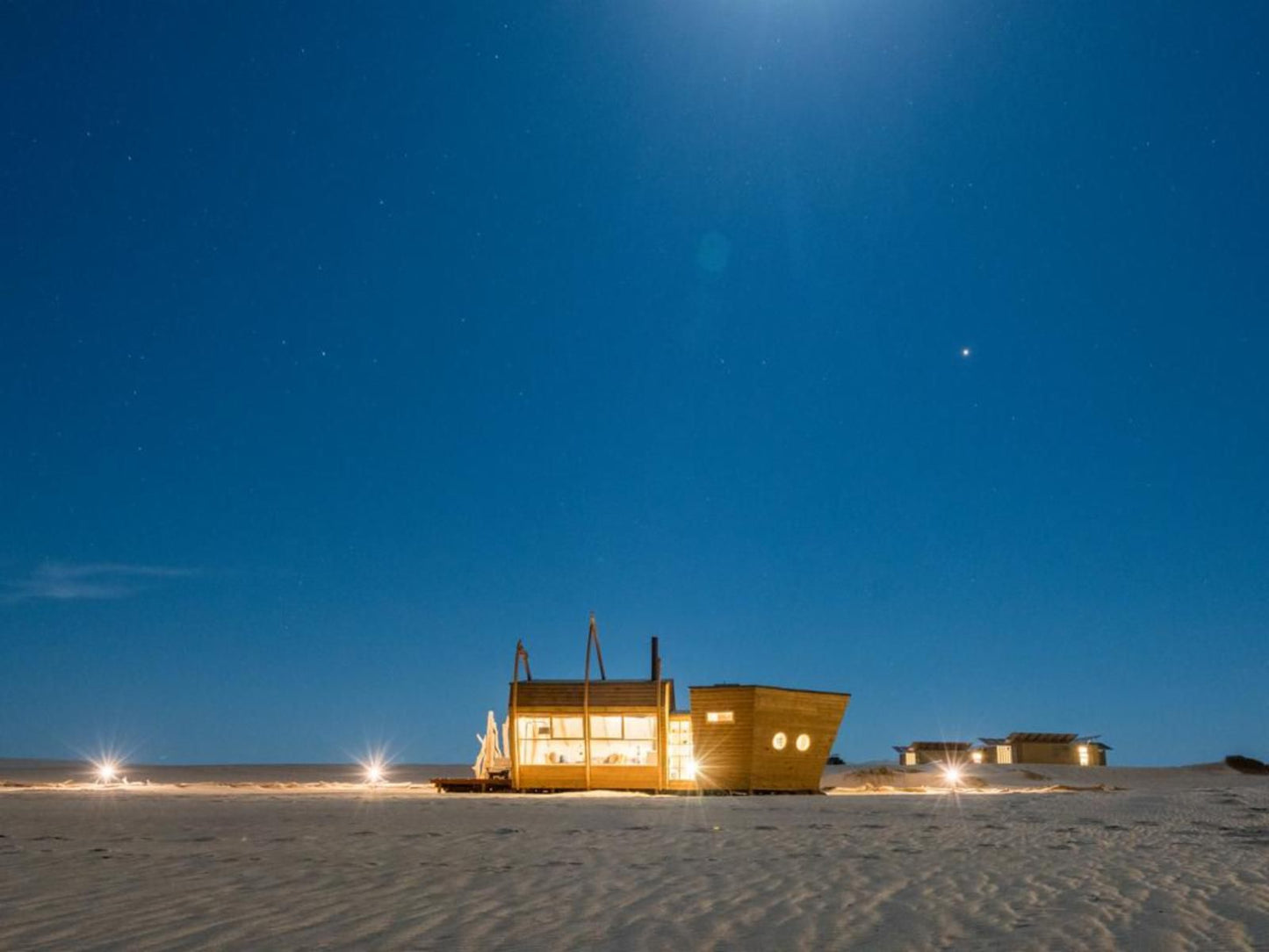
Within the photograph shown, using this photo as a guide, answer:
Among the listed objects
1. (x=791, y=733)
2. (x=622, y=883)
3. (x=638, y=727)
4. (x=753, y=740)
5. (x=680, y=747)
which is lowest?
(x=622, y=883)

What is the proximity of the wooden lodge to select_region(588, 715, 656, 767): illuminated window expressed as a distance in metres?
0.03

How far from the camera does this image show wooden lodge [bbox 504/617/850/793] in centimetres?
3312

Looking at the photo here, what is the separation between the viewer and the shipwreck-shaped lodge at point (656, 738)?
1304 inches

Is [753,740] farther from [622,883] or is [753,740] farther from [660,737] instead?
[622,883]

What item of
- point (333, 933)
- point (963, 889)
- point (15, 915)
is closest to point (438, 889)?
point (333, 933)

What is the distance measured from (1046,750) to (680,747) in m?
43.6

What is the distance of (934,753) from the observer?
240 feet

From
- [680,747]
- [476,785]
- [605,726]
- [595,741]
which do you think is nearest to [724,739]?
[680,747]

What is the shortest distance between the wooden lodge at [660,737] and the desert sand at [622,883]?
47.9 ft

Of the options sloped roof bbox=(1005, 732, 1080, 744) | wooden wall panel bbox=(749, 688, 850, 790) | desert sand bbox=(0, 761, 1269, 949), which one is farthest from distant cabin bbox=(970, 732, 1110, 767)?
desert sand bbox=(0, 761, 1269, 949)

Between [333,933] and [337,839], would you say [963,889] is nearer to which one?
[333,933]

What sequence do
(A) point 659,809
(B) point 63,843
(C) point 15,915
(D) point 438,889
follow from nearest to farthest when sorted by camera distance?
(C) point 15,915
(D) point 438,889
(B) point 63,843
(A) point 659,809

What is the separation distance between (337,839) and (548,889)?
557 cm

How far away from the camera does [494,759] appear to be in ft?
118
